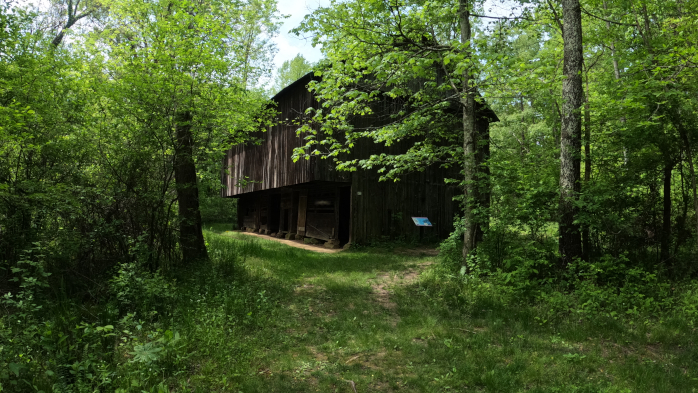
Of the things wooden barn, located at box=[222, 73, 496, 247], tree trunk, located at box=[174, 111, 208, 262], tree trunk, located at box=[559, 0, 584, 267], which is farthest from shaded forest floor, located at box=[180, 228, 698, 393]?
wooden barn, located at box=[222, 73, 496, 247]

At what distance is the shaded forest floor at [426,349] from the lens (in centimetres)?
357

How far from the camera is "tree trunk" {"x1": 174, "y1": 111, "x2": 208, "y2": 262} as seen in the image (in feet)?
22.4

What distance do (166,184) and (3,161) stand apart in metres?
2.46

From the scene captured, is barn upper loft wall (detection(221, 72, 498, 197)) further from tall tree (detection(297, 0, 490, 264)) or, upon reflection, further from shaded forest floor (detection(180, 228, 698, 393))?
shaded forest floor (detection(180, 228, 698, 393))

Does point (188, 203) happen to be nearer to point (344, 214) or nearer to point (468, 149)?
point (468, 149)

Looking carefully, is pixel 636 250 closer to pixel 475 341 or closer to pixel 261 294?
pixel 475 341

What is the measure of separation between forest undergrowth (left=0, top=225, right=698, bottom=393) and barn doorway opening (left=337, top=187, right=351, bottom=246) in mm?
8012

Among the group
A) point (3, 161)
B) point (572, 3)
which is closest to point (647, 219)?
point (572, 3)

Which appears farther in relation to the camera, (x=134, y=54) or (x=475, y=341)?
(x=134, y=54)

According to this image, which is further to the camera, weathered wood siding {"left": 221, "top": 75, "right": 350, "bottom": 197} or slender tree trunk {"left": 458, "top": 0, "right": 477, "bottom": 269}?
weathered wood siding {"left": 221, "top": 75, "right": 350, "bottom": 197}

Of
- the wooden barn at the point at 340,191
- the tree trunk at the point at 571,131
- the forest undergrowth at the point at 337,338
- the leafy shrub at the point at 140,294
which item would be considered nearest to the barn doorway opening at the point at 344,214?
the wooden barn at the point at 340,191

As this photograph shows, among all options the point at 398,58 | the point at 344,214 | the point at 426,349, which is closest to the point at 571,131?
the point at 398,58

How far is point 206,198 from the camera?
855 centimetres

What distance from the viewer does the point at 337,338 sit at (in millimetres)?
4746
